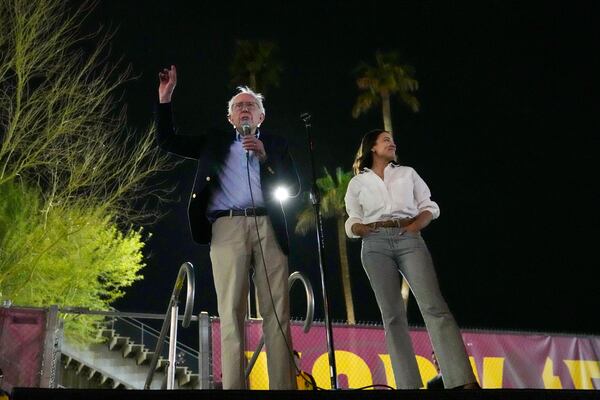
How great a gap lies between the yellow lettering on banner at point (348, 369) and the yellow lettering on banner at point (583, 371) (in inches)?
142

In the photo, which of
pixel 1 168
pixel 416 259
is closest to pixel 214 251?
pixel 416 259

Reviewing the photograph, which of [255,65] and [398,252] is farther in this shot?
[255,65]

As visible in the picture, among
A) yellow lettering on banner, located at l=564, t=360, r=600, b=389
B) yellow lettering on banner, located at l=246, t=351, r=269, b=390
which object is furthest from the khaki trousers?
yellow lettering on banner, located at l=564, t=360, r=600, b=389

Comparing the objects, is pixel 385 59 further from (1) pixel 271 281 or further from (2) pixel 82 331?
(1) pixel 271 281

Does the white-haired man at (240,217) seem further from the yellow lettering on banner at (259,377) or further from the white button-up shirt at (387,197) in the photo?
the yellow lettering on banner at (259,377)

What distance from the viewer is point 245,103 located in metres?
4.41

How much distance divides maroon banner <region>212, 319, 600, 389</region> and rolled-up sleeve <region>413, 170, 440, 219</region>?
3469 mm

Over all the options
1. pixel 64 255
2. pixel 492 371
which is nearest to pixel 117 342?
pixel 64 255

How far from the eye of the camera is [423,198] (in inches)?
187

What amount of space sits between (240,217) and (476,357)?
20.2 ft

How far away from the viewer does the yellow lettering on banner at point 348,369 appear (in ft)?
26.8

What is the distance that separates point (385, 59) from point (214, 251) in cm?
2305
